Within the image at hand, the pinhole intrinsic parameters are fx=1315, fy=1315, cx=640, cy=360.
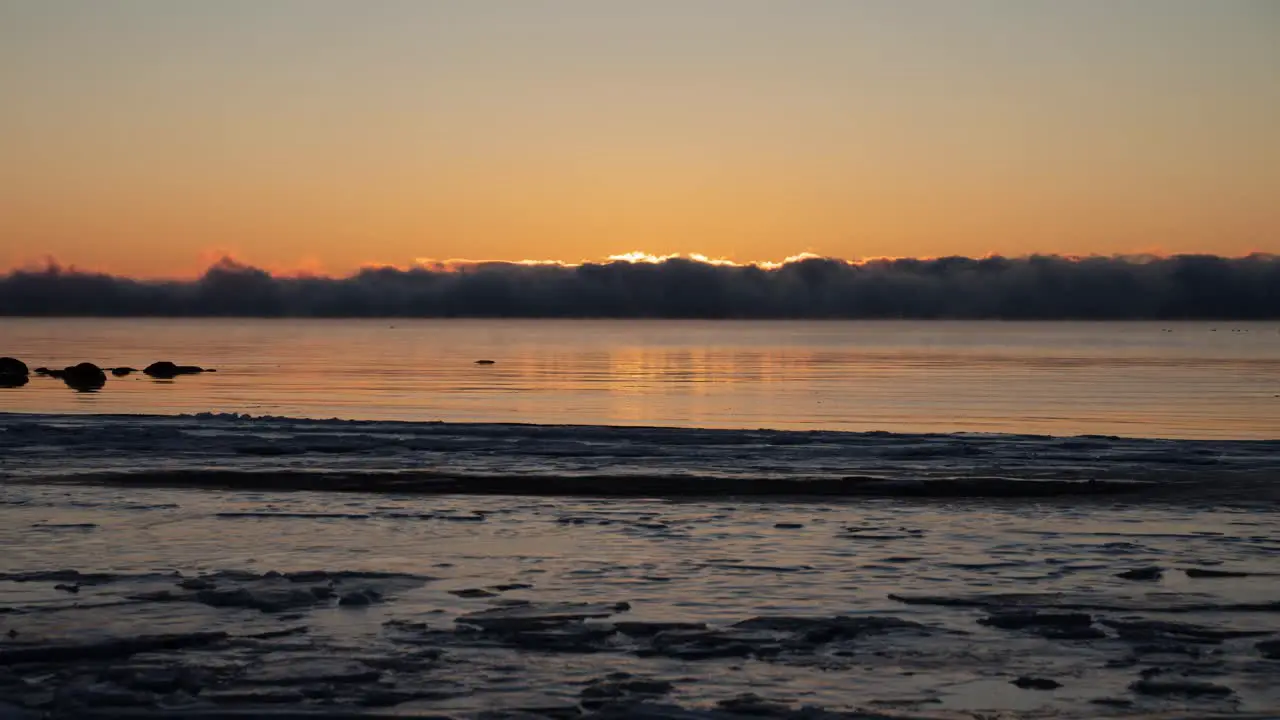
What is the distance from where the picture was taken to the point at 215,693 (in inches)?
361

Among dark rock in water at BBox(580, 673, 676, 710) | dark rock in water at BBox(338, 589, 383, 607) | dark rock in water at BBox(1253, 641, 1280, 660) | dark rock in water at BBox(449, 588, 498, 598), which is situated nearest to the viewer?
dark rock in water at BBox(580, 673, 676, 710)

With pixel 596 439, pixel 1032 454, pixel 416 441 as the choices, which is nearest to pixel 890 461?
pixel 1032 454

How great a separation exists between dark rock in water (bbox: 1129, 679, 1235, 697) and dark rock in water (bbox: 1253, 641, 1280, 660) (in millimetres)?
1087

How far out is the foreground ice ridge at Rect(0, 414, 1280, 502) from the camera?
21.4 meters

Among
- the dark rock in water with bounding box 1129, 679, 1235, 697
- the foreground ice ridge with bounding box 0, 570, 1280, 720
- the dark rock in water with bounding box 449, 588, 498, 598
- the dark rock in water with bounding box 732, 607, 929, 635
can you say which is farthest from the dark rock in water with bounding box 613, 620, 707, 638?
the dark rock in water with bounding box 1129, 679, 1235, 697

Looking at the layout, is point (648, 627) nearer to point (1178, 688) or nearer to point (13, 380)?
point (1178, 688)

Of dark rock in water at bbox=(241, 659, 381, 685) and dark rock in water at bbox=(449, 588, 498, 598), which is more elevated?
dark rock in water at bbox=(241, 659, 381, 685)

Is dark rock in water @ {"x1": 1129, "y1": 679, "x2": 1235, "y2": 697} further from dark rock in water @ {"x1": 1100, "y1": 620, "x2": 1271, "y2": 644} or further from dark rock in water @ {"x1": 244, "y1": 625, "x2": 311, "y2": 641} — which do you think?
dark rock in water @ {"x1": 244, "y1": 625, "x2": 311, "y2": 641}

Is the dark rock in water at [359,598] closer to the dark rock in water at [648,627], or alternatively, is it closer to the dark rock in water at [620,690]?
the dark rock in water at [648,627]

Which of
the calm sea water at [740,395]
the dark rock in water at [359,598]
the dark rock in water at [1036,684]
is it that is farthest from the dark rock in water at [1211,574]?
the calm sea water at [740,395]

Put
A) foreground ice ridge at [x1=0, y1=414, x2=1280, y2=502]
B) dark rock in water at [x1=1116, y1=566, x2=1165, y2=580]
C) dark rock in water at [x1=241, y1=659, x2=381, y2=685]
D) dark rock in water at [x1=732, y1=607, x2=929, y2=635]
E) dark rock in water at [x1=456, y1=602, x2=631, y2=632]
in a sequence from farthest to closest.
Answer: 1. foreground ice ridge at [x1=0, y1=414, x2=1280, y2=502]
2. dark rock in water at [x1=1116, y1=566, x2=1165, y2=580]
3. dark rock in water at [x1=456, y1=602, x2=631, y2=632]
4. dark rock in water at [x1=732, y1=607, x2=929, y2=635]
5. dark rock in water at [x1=241, y1=659, x2=381, y2=685]

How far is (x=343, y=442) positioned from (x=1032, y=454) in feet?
47.8

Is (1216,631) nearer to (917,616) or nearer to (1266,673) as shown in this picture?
(1266,673)

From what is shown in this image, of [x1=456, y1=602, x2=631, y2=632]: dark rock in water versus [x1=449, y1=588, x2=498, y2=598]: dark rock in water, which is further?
[x1=449, y1=588, x2=498, y2=598]: dark rock in water
